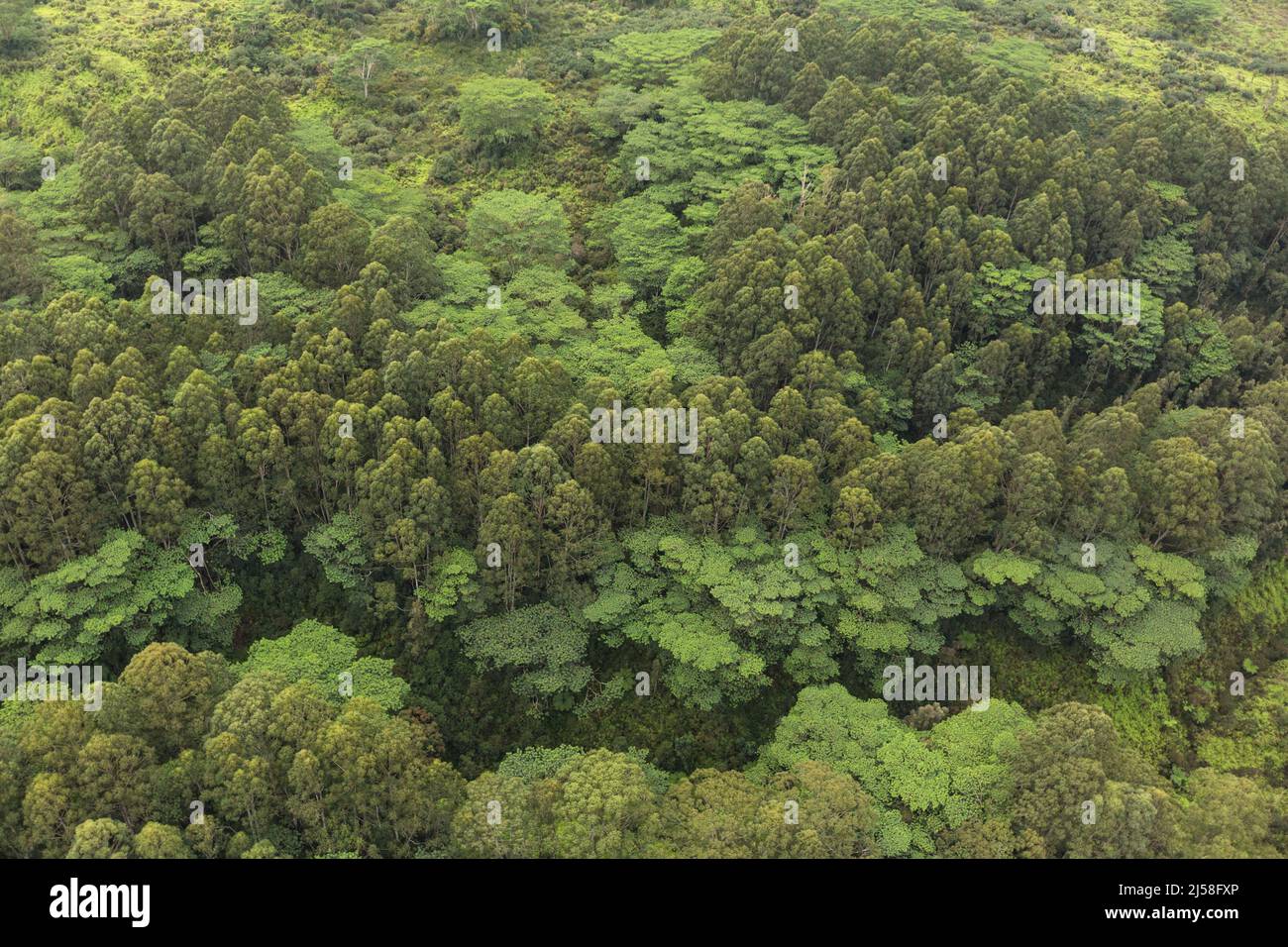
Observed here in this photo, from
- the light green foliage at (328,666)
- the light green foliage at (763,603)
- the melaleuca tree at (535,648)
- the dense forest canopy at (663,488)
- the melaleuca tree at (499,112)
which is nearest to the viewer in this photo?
the dense forest canopy at (663,488)

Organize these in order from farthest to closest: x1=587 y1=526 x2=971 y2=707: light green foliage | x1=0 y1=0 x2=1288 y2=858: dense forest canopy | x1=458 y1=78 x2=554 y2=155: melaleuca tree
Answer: x1=458 y1=78 x2=554 y2=155: melaleuca tree → x1=587 y1=526 x2=971 y2=707: light green foliage → x1=0 y1=0 x2=1288 y2=858: dense forest canopy

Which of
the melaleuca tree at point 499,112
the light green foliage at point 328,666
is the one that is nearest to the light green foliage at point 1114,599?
the light green foliage at point 328,666

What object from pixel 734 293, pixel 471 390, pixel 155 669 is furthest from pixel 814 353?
pixel 155 669

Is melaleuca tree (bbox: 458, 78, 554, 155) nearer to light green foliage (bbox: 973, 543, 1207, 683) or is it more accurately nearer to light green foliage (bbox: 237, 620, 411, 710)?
light green foliage (bbox: 237, 620, 411, 710)

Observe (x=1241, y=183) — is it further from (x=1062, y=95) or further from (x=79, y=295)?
(x=79, y=295)

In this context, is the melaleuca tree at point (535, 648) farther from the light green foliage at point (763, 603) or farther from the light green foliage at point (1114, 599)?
the light green foliage at point (1114, 599)

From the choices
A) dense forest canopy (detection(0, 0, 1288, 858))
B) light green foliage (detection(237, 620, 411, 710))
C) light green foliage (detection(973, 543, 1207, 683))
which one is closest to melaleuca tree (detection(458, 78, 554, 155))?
dense forest canopy (detection(0, 0, 1288, 858))

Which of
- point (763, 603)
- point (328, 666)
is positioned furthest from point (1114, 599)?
point (328, 666)

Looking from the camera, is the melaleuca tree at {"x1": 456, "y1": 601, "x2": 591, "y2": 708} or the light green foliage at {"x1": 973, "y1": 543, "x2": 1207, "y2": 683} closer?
Answer: the melaleuca tree at {"x1": 456, "y1": 601, "x2": 591, "y2": 708}

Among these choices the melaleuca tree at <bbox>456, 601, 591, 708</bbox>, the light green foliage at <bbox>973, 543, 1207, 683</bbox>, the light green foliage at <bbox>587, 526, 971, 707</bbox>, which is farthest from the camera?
the light green foliage at <bbox>973, 543, 1207, 683</bbox>
